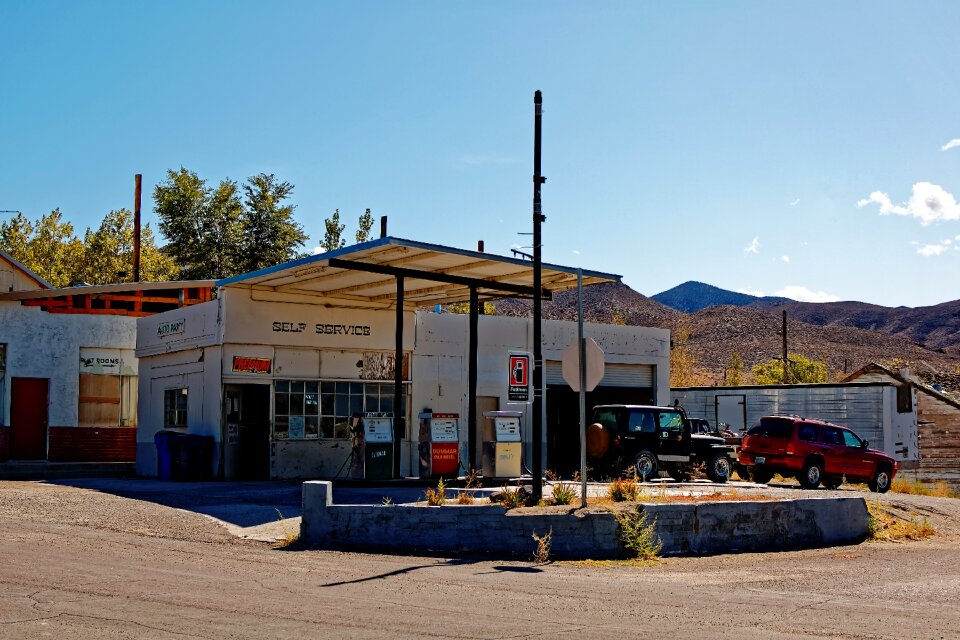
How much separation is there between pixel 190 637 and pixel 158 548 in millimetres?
5881

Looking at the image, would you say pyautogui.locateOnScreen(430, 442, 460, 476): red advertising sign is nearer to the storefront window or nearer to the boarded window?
the storefront window

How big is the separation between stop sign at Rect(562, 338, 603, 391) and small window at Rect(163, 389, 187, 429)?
13.7 meters

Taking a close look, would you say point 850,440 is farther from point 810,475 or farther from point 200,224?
point 200,224

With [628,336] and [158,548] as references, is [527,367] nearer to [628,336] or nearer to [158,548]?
[158,548]

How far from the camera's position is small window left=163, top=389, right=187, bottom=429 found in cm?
2531

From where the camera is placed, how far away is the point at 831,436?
25.5 metres

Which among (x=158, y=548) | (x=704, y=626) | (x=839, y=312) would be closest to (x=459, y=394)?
(x=158, y=548)

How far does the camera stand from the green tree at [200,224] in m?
51.3

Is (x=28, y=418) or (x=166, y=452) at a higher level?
(x=28, y=418)

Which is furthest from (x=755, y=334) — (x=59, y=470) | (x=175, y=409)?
(x=59, y=470)

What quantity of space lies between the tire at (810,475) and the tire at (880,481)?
180cm

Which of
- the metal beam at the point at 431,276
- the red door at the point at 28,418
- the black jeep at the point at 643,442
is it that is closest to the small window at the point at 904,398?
the black jeep at the point at 643,442

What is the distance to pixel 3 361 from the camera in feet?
93.2

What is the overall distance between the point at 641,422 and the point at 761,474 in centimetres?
349
